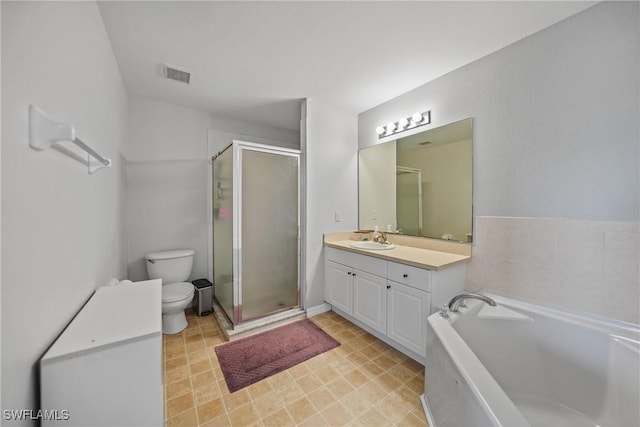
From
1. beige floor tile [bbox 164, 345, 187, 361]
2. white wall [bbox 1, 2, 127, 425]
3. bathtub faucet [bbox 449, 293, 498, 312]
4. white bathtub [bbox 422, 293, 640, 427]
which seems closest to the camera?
white wall [bbox 1, 2, 127, 425]

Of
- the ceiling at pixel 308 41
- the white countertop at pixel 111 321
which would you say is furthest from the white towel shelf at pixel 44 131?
the ceiling at pixel 308 41

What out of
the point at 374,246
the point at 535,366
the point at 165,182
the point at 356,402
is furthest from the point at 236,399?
the point at 165,182

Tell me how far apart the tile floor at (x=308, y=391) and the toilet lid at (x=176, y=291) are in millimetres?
387

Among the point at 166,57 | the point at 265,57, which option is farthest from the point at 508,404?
the point at 166,57

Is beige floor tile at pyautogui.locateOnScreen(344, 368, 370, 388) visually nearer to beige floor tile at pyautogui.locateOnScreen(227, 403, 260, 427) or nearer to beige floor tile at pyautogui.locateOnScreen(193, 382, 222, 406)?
beige floor tile at pyautogui.locateOnScreen(227, 403, 260, 427)

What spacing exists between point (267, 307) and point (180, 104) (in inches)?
97.2

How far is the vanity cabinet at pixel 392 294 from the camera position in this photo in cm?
173

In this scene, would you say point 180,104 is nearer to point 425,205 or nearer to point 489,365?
point 425,205

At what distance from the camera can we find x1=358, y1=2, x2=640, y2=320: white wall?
1303 mm

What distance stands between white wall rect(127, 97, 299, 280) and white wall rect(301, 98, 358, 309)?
1.27 meters

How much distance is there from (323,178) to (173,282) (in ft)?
6.38

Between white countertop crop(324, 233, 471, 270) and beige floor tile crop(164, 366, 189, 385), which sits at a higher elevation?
white countertop crop(324, 233, 471, 270)

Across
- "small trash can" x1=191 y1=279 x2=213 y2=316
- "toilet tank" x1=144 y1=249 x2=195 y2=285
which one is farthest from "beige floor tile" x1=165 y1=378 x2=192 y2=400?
"toilet tank" x1=144 y1=249 x2=195 y2=285

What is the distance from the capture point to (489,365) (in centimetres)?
143
